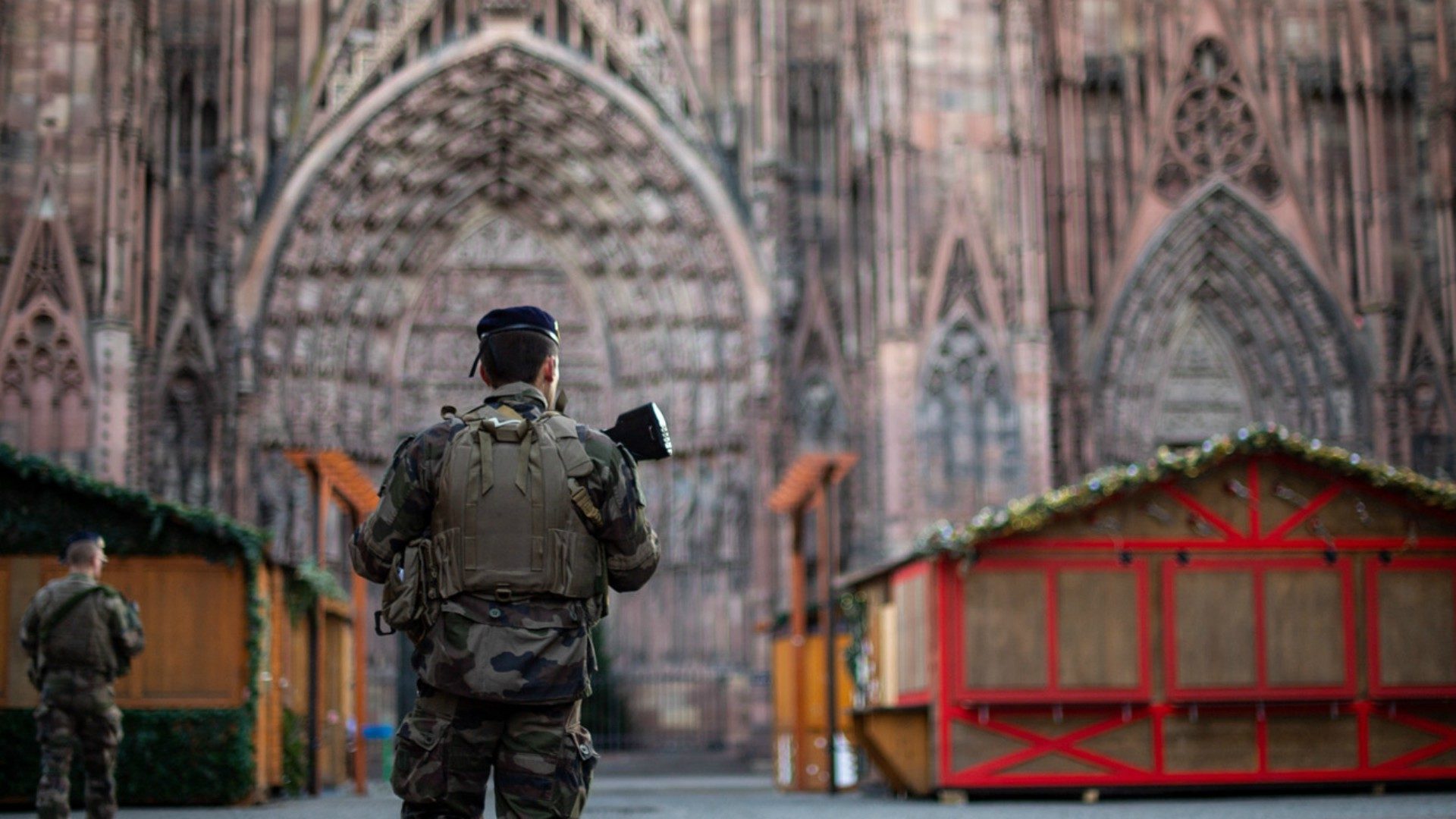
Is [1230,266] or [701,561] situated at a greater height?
[1230,266]

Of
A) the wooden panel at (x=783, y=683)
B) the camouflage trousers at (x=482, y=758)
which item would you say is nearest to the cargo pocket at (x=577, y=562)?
the camouflage trousers at (x=482, y=758)

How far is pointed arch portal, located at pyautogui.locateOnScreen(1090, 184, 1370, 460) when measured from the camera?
24844mm

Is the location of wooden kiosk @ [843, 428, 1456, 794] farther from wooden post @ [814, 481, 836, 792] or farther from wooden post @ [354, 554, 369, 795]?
→ wooden post @ [354, 554, 369, 795]

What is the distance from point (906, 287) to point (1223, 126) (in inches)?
221

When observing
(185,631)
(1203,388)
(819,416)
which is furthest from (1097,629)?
(1203,388)

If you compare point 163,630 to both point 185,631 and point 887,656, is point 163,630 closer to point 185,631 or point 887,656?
point 185,631

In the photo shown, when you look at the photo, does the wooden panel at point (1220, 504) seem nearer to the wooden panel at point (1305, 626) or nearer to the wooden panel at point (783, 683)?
the wooden panel at point (1305, 626)

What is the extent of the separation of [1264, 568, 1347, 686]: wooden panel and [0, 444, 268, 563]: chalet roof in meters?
7.11

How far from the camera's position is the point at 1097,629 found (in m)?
13.9

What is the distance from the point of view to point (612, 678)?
24.5 meters

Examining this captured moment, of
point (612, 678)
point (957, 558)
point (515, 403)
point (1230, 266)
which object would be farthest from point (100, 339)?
point (515, 403)

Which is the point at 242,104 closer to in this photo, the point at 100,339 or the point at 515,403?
the point at 100,339

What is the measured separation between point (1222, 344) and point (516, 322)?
70.4 feet

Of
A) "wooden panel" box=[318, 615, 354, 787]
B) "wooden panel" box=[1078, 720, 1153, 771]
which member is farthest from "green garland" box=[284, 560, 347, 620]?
"wooden panel" box=[1078, 720, 1153, 771]
